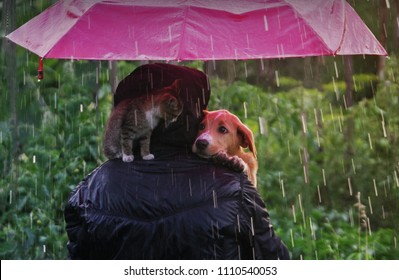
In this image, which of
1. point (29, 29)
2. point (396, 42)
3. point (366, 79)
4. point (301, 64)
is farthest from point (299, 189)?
point (29, 29)

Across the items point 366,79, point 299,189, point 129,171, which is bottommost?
point 299,189

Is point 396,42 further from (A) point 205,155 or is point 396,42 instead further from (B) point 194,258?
(B) point 194,258

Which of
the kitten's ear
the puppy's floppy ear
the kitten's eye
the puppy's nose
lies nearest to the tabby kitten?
the kitten's ear

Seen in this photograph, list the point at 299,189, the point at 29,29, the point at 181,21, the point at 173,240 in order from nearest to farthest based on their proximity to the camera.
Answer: the point at 173,240, the point at 181,21, the point at 29,29, the point at 299,189

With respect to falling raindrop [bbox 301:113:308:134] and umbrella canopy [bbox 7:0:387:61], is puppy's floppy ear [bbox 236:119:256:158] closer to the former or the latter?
umbrella canopy [bbox 7:0:387:61]

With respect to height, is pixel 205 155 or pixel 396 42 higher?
pixel 396 42

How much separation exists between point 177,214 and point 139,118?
117cm

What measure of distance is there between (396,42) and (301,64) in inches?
82.3

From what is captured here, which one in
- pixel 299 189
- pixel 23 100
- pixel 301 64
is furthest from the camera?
pixel 301 64

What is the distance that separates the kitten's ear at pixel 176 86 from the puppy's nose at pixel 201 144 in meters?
0.38

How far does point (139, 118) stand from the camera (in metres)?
4.52

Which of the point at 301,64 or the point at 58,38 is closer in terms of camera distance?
the point at 58,38

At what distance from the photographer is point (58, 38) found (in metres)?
4.09

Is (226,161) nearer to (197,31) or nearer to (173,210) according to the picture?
(173,210)
